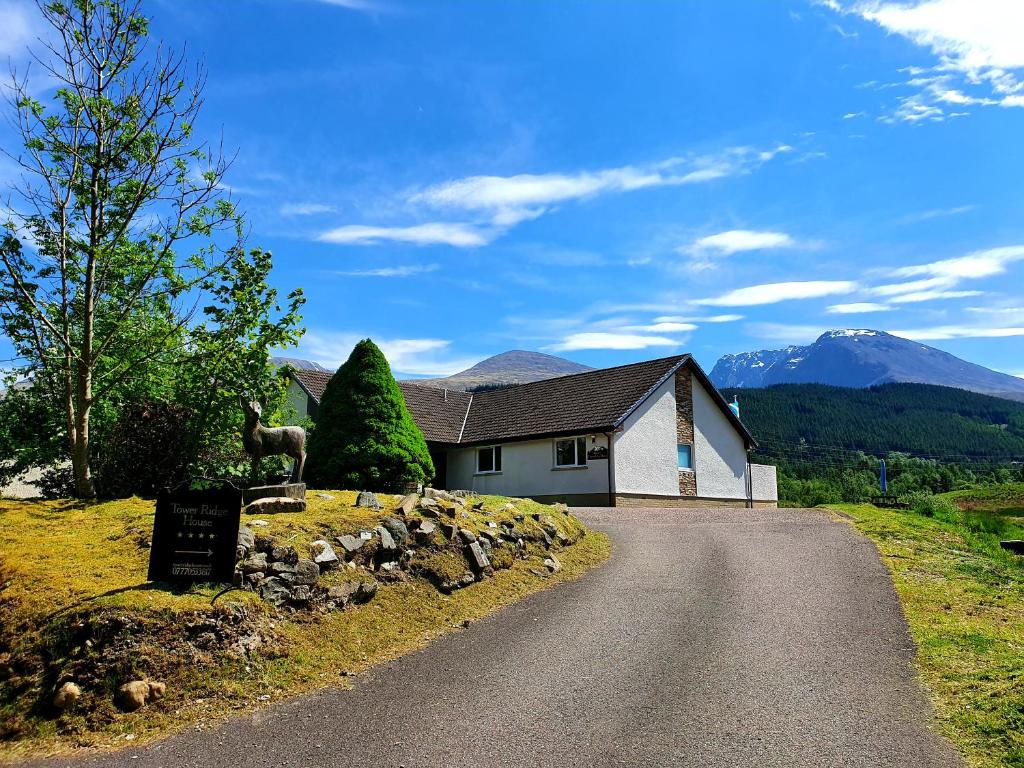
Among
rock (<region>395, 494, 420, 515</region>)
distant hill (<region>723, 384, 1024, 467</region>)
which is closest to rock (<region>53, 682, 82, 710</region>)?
rock (<region>395, 494, 420, 515</region>)

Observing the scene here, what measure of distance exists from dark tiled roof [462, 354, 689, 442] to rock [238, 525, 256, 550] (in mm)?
20507

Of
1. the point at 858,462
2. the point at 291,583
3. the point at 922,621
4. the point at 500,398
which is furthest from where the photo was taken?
the point at 858,462

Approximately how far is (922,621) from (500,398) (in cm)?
2817

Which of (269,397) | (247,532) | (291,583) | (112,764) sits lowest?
(112,764)

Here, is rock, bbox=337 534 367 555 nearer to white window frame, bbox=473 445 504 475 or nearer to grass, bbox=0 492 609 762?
grass, bbox=0 492 609 762

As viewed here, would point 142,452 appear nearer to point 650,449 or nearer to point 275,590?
point 275,590

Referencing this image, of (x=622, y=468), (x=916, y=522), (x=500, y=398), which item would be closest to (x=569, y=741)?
(x=916, y=522)

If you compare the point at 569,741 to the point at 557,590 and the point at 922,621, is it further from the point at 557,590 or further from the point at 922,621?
the point at 922,621

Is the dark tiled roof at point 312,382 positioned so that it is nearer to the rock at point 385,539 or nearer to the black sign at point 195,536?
the rock at point 385,539

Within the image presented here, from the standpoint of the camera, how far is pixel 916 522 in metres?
20.6

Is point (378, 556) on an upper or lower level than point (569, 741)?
upper

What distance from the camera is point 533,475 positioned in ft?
105

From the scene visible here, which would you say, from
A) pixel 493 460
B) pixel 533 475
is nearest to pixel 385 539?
pixel 533 475

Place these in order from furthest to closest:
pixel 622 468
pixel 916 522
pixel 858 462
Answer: pixel 858 462
pixel 622 468
pixel 916 522
